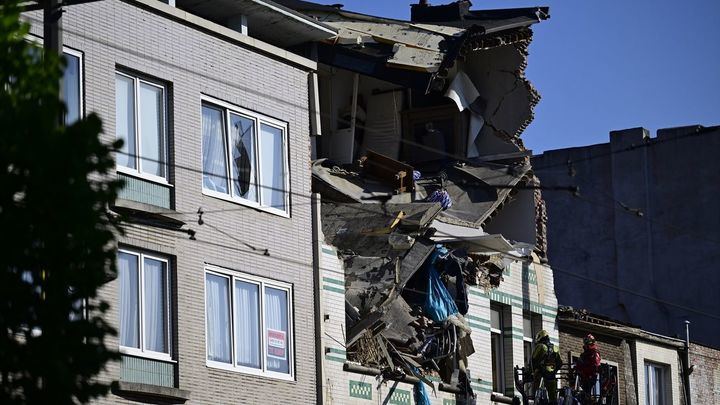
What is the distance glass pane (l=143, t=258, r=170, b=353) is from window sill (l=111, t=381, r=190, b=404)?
695mm

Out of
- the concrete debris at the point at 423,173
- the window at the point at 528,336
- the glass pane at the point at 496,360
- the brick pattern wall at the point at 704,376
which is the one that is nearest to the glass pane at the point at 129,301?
the concrete debris at the point at 423,173

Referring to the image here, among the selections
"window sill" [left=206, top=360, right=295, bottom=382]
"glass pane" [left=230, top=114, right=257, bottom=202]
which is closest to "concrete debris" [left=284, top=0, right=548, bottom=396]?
"window sill" [left=206, top=360, right=295, bottom=382]

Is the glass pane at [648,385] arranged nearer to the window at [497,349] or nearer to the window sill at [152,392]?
the window at [497,349]

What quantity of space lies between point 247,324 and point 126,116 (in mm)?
4052

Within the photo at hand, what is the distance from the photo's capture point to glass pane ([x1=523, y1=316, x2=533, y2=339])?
3703 centimetres

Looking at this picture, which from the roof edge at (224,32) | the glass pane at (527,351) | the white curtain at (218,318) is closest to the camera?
the roof edge at (224,32)

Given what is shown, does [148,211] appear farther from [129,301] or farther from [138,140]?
[129,301]

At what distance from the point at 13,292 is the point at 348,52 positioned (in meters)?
20.9

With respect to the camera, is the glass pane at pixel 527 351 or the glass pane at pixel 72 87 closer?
the glass pane at pixel 72 87

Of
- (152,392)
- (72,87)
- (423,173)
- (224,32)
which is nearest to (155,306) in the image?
(152,392)

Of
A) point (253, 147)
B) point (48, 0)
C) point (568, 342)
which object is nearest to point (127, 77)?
point (253, 147)

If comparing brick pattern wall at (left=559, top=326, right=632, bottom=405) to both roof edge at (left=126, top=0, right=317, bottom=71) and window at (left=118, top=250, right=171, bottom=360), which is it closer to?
roof edge at (left=126, top=0, right=317, bottom=71)

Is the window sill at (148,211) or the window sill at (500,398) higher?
the window sill at (148,211)

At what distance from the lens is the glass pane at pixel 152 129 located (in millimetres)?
26094
